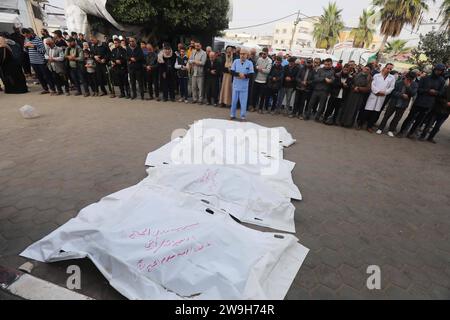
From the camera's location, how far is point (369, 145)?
6.24m

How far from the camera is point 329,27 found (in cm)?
3903

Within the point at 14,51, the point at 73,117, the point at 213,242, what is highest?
the point at 14,51

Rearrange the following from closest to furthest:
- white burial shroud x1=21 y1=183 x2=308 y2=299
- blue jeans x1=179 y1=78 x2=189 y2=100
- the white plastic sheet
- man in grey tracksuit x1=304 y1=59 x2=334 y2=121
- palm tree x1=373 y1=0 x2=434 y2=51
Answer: white burial shroud x1=21 y1=183 x2=308 y2=299, the white plastic sheet, man in grey tracksuit x1=304 y1=59 x2=334 y2=121, blue jeans x1=179 y1=78 x2=189 y2=100, palm tree x1=373 y1=0 x2=434 y2=51

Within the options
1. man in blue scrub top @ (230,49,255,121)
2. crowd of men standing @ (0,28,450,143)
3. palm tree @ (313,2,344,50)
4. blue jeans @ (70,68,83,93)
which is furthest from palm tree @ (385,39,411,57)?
blue jeans @ (70,68,83,93)

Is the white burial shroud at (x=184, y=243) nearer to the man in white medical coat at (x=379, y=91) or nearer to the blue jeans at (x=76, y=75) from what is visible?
the man in white medical coat at (x=379, y=91)

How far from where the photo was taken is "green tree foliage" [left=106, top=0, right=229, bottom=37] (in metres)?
10.6

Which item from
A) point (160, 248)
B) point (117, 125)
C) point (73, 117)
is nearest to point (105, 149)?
point (117, 125)

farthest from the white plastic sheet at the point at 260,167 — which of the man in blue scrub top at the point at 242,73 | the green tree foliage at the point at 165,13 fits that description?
the green tree foliage at the point at 165,13

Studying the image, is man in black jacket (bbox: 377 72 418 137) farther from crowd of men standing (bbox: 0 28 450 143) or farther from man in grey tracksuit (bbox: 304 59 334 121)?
man in grey tracksuit (bbox: 304 59 334 121)

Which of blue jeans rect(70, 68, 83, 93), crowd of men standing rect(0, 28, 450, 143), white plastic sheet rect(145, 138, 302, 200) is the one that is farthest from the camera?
blue jeans rect(70, 68, 83, 93)

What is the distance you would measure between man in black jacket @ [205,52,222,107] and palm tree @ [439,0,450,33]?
16.6 meters
